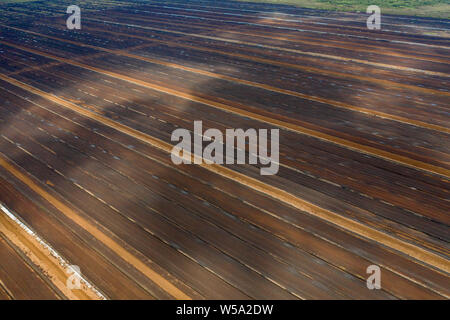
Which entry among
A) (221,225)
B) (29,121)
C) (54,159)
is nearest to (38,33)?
(29,121)

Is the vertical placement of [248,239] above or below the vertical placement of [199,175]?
below

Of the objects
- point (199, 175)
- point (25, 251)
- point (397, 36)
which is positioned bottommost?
point (25, 251)

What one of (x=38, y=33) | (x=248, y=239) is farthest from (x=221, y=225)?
(x=38, y=33)

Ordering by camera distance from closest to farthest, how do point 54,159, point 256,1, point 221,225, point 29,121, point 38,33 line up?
point 221,225
point 54,159
point 29,121
point 38,33
point 256,1
